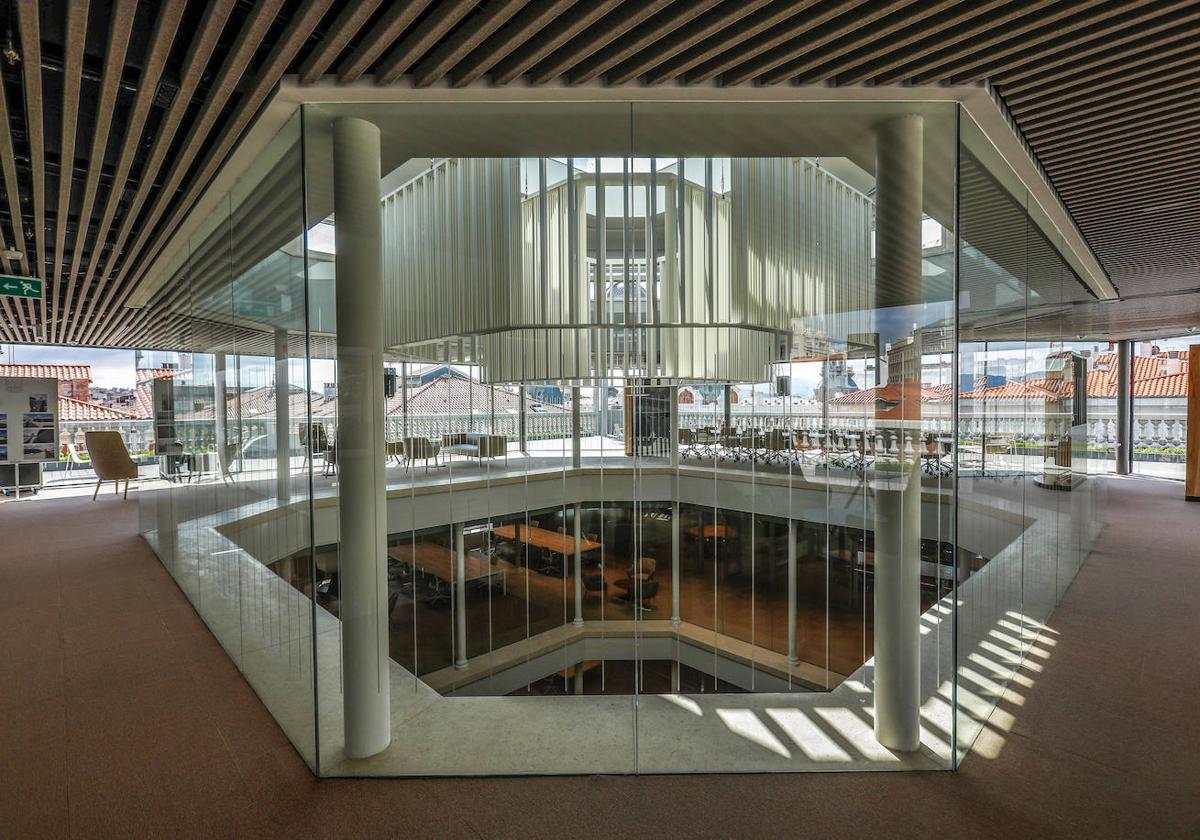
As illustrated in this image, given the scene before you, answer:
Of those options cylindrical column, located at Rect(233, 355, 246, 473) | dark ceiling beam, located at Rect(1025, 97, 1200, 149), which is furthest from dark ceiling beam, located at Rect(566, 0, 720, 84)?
cylindrical column, located at Rect(233, 355, 246, 473)

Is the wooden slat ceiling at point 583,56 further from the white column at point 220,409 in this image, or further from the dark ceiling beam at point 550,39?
the white column at point 220,409

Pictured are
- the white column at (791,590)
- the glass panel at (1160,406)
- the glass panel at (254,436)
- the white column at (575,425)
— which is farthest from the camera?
the glass panel at (1160,406)

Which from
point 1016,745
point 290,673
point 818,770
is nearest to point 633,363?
point 818,770

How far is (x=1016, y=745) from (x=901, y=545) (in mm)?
1295

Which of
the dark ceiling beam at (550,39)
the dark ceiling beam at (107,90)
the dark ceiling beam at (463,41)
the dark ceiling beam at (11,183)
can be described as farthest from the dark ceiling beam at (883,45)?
the dark ceiling beam at (11,183)

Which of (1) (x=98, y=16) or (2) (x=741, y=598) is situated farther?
(2) (x=741, y=598)

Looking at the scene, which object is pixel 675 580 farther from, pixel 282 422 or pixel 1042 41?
pixel 1042 41

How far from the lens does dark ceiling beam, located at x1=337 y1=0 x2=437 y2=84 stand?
83.7 inches

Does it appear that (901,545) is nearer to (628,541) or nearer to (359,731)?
(628,541)

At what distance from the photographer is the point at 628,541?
145 inches

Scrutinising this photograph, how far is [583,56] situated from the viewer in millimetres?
2393

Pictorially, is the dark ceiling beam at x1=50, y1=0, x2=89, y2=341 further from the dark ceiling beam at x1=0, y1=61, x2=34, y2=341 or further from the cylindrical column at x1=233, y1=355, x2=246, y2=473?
the cylindrical column at x1=233, y1=355, x2=246, y2=473

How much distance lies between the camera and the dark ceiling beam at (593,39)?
7.03ft

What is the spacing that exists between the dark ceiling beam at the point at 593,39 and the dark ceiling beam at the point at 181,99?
1231mm
